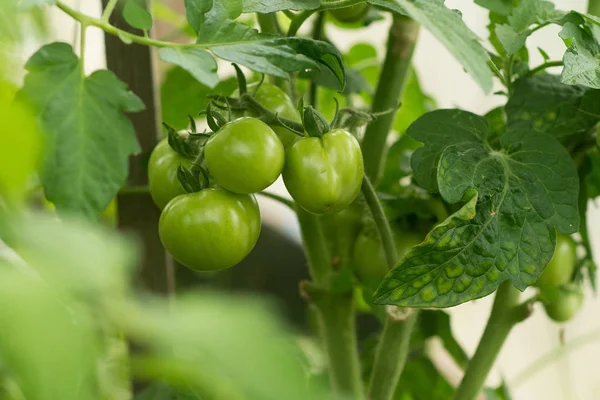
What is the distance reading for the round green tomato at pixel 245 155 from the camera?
34cm

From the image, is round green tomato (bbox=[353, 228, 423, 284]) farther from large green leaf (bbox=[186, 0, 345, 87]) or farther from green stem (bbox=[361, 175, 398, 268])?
large green leaf (bbox=[186, 0, 345, 87])

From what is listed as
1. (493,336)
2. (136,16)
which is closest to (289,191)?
(136,16)

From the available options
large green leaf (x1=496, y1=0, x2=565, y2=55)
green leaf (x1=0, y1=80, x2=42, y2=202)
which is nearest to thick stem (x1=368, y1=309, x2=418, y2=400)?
large green leaf (x1=496, y1=0, x2=565, y2=55)

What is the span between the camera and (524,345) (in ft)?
4.06

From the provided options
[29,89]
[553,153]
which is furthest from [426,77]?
[29,89]

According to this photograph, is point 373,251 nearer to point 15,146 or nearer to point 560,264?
point 560,264

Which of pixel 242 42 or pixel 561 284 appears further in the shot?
pixel 561 284

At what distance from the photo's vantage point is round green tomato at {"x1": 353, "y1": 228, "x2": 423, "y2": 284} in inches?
19.8

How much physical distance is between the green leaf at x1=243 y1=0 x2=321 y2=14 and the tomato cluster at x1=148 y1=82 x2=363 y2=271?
58mm

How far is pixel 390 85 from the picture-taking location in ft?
1.72

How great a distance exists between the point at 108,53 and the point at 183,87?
0.10 metres

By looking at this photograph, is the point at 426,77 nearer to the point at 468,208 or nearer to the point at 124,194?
the point at 124,194

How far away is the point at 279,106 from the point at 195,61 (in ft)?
0.30

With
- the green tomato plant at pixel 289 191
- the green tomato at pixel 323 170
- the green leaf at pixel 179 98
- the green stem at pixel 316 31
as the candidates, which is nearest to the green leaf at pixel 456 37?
the green tomato plant at pixel 289 191
